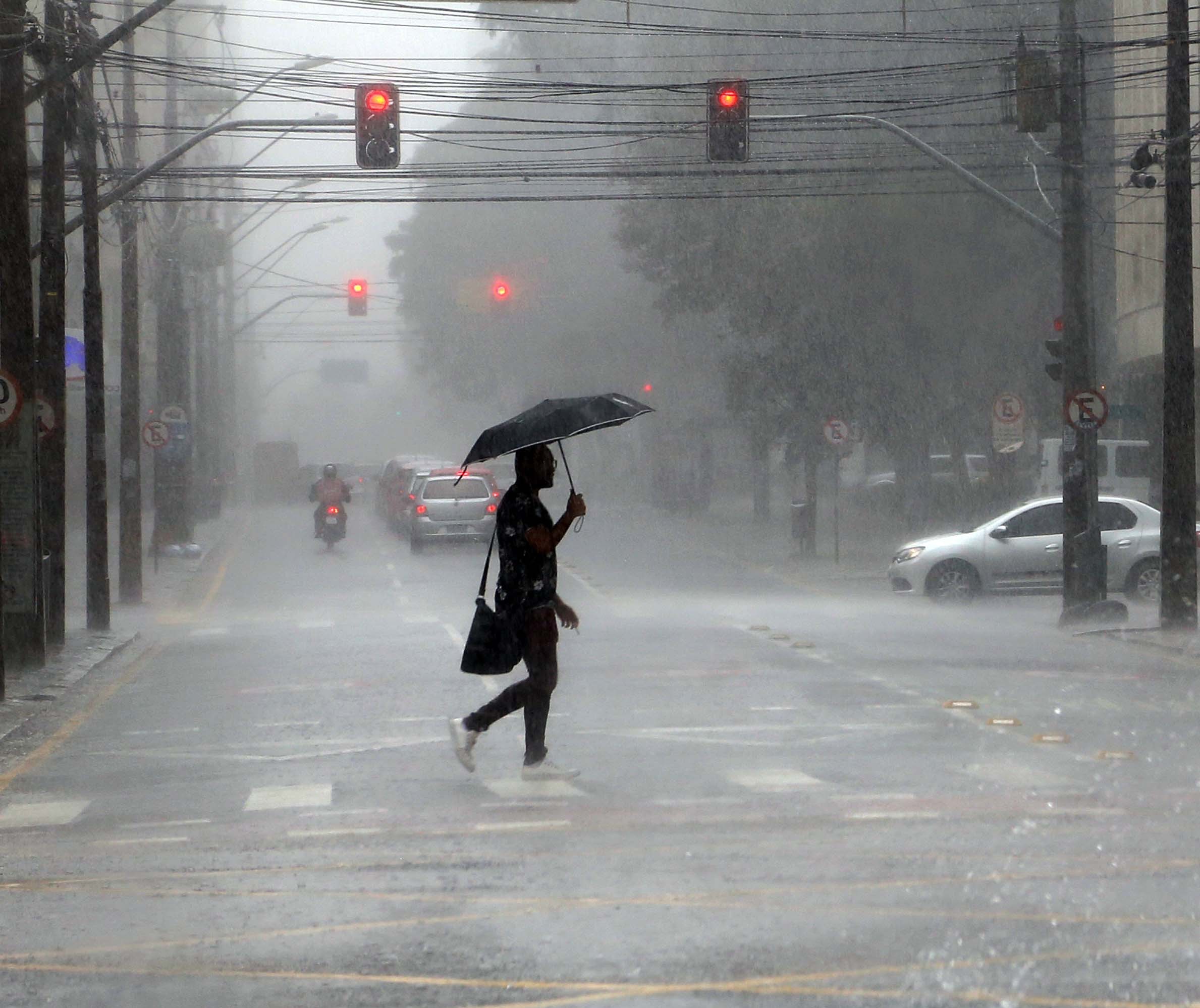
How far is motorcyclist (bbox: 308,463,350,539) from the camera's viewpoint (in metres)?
42.2

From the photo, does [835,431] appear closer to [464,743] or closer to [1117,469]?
[1117,469]

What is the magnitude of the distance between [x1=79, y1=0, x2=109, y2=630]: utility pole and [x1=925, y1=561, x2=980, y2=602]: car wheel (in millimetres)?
10750

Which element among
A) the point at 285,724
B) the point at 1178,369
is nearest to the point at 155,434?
the point at 1178,369

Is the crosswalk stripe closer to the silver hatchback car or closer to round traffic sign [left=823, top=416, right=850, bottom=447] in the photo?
round traffic sign [left=823, top=416, right=850, bottom=447]

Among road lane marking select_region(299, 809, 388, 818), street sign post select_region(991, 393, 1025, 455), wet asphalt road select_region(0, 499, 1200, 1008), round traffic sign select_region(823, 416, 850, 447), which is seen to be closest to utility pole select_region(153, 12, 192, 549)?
round traffic sign select_region(823, 416, 850, 447)

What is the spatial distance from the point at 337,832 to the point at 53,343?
12093mm

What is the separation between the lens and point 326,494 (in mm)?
42250

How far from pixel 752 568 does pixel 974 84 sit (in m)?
10.3

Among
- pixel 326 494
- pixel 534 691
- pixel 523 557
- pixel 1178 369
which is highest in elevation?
pixel 1178 369

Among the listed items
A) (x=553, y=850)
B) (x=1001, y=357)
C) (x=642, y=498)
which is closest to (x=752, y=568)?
(x=1001, y=357)

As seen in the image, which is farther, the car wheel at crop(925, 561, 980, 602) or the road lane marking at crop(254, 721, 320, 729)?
the car wheel at crop(925, 561, 980, 602)

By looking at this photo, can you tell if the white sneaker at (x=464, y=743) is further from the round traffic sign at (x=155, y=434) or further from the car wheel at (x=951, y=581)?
the round traffic sign at (x=155, y=434)

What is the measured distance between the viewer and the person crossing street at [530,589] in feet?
35.4

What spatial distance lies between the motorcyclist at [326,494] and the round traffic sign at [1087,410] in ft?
71.9
